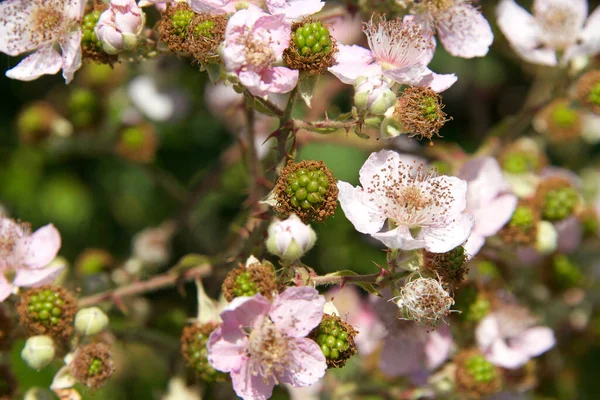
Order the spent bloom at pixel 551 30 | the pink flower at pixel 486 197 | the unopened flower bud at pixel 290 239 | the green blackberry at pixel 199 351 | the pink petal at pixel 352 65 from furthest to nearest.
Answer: the spent bloom at pixel 551 30 < the pink flower at pixel 486 197 < the green blackberry at pixel 199 351 < the pink petal at pixel 352 65 < the unopened flower bud at pixel 290 239

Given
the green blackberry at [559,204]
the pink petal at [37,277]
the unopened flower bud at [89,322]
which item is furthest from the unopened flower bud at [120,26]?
the green blackberry at [559,204]

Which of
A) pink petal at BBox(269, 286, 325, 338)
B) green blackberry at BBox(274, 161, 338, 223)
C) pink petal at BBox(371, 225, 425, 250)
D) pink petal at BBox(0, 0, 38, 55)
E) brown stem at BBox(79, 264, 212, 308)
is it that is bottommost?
brown stem at BBox(79, 264, 212, 308)

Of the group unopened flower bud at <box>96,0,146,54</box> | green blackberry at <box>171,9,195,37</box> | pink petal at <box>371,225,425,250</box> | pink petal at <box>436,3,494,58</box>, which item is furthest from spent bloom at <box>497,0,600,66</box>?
unopened flower bud at <box>96,0,146,54</box>

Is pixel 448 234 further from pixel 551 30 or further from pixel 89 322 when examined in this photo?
pixel 551 30

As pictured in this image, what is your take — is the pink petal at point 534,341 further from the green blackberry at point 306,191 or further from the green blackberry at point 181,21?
the green blackberry at point 181,21

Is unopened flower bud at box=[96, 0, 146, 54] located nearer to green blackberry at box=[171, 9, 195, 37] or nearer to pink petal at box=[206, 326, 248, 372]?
green blackberry at box=[171, 9, 195, 37]

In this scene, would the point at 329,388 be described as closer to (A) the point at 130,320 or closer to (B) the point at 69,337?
(A) the point at 130,320

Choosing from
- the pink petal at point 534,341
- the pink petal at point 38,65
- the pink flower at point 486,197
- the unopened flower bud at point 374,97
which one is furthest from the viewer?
the pink petal at point 534,341
